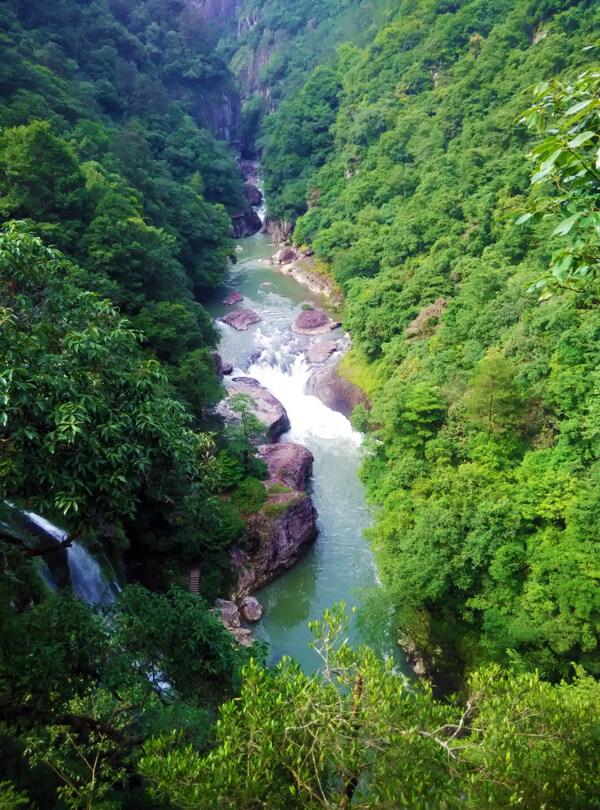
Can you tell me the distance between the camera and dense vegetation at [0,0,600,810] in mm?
4414

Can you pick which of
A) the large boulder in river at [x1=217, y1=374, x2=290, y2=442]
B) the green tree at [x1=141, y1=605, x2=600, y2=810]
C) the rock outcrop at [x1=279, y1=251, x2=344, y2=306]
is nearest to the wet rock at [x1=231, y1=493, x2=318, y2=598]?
the large boulder in river at [x1=217, y1=374, x2=290, y2=442]

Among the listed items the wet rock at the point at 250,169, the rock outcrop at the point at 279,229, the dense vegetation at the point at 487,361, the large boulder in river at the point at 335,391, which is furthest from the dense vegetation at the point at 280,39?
the large boulder in river at the point at 335,391

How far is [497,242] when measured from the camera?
2323cm

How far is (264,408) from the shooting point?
23594 millimetres

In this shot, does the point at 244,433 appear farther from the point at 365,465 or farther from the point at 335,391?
the point at 335,391

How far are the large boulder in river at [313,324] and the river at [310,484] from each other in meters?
0.55

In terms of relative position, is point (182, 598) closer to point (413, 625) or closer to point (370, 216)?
point (413, 625)

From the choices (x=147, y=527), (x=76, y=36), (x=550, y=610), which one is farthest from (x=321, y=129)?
(x=550, y=610)

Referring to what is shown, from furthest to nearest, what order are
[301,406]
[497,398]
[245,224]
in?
1. [245,224]
2. [301,406]
3. [497,398]

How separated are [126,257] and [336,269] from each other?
583 inches

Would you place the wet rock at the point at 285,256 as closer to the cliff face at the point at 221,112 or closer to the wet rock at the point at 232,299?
the wet rock at the point at 232,299

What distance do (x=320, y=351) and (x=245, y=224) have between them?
29.8 meters

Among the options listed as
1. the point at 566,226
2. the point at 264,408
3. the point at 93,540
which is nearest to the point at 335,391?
the point at 264,408

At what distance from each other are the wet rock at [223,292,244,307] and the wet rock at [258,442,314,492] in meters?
16.9
